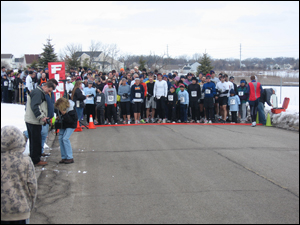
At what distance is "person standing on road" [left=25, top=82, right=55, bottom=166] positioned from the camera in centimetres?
791

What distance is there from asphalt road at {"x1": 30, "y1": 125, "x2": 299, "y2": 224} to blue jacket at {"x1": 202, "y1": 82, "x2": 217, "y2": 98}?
203 inches

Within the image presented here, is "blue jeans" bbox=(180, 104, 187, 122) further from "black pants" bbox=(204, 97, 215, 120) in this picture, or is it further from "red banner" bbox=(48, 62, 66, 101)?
"red banner" bbox=(48, 62, 66, 101)

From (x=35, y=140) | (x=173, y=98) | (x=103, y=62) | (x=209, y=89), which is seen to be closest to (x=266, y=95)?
(x=209, y=89)

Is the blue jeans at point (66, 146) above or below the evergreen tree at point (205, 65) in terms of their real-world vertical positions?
below

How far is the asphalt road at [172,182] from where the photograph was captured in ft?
17.0

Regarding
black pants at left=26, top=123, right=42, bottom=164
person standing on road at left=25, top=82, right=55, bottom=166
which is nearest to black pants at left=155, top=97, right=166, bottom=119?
person standing on road at left=25, top=82, right=55, bottom=166

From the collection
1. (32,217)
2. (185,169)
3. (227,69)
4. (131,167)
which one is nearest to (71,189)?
(32,217)

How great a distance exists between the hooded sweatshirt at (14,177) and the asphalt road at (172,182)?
1.26 metres

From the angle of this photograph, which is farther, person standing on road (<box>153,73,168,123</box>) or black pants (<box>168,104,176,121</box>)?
black pants (<box>168,104,176,121</box>)

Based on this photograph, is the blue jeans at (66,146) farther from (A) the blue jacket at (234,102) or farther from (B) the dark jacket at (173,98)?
(A) the blue jacket at (234,102)

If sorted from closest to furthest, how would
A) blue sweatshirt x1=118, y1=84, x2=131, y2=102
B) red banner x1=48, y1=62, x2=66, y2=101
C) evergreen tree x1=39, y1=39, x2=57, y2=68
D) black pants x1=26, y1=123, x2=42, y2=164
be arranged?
black pants x1=26, y1=123, x2=42, y2=164 → red banner x1=48, y1=62, x2=66, y2=101 → blue sweatshirt x1=118, y1=84, x2=131, y2=102 → evergreen tree x1=39, y1=39, x2=57, y2=68

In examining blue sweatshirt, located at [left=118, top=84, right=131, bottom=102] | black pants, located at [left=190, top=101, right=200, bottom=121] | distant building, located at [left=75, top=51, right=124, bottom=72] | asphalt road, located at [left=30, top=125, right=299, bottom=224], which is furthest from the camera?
distant building, located at [left=75, top=51, right=124, bottom=72]

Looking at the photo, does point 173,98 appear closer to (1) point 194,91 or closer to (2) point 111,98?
(1) point 194,91

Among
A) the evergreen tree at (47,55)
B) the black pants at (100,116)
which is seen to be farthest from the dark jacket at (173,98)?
the evergreen tree at (47,55)
